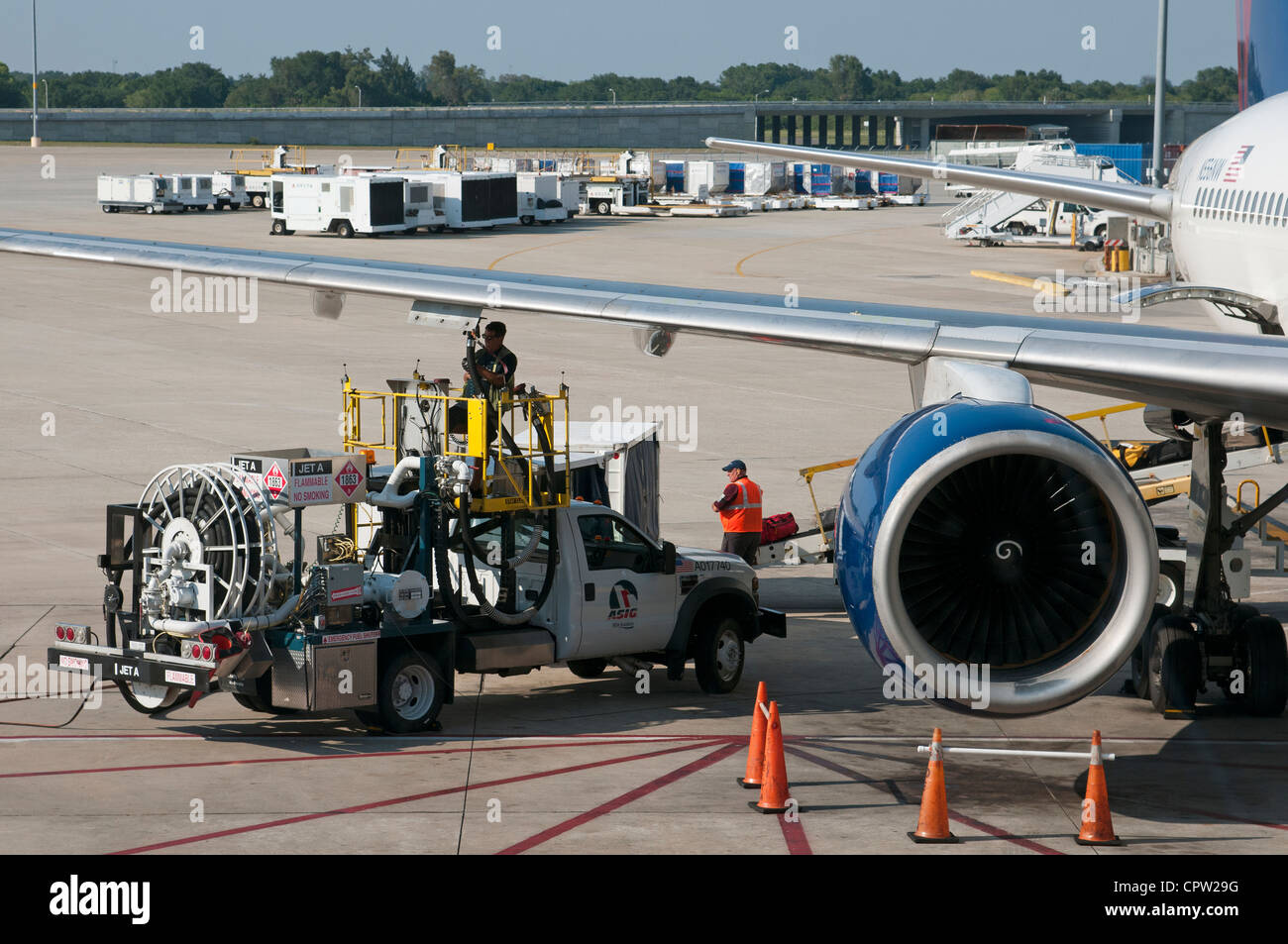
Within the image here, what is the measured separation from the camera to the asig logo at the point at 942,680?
10727 millimetres

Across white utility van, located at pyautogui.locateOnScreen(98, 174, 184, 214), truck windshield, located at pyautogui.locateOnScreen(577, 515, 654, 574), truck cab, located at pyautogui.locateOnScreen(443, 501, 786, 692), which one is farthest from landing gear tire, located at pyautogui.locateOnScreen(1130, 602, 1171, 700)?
white utility van, located at pyautogui.locateOnScreen(98, 174, 184, 214)

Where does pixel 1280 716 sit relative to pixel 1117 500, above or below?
below

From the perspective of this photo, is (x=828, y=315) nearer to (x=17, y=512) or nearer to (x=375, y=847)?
(x=375, y=847)

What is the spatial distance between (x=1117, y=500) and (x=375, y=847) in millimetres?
5702

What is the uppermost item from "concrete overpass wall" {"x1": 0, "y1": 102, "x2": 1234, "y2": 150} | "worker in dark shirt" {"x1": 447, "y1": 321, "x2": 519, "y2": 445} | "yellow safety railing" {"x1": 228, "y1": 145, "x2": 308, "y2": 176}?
"concrete overpass wall" {"x1": 0, "y1": 102, "x2": 1234, "y2": 150}

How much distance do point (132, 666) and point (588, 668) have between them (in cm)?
494

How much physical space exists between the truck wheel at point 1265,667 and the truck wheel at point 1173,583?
1.35 m

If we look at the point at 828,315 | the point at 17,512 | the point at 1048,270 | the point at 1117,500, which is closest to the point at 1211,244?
the point at 828,315

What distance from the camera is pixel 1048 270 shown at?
62625 millimetres

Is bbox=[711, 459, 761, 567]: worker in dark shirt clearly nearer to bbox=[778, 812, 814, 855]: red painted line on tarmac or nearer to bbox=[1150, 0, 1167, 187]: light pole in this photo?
bbox=[778, 812, 814, 855]: red painted line on tarmac

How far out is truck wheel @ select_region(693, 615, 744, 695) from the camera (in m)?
16.6

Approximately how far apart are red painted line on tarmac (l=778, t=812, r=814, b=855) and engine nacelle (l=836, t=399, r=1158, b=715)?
61.2 inches

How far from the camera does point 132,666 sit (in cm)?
1417
